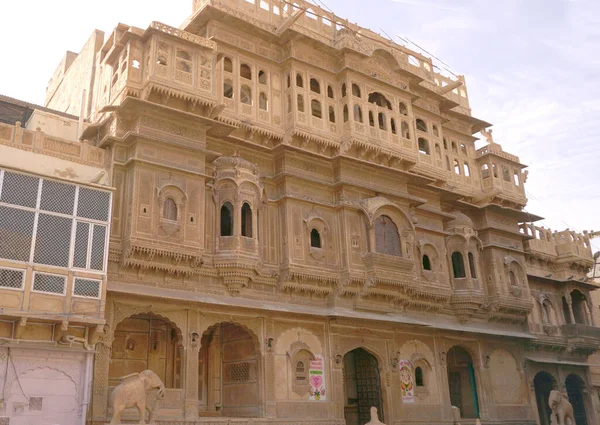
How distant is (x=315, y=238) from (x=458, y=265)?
7491 millimetres

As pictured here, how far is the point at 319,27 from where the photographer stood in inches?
950

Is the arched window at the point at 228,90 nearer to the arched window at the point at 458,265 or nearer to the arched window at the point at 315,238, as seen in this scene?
the arched window at the point at 315,238

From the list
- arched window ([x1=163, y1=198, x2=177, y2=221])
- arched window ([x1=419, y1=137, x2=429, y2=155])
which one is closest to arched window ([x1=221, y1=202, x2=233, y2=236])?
arched window ([x1=163, y1=198, x2=177, y2=221])

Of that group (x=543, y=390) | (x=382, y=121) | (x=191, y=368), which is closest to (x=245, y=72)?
(x=382, y=121)

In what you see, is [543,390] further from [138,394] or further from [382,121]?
[138,394]

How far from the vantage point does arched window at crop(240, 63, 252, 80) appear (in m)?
21.9

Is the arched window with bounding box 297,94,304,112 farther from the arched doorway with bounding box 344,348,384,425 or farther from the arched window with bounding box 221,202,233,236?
the arched doorway with bounding box 344,348,384,425

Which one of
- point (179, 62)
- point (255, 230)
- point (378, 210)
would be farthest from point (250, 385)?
point (179, 62)

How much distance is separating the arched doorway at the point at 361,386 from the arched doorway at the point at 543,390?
10421 mm

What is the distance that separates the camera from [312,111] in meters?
23.8

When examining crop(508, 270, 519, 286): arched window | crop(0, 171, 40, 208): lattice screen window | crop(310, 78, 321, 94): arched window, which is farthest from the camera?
crop(508, 270, 519, 286): arched window

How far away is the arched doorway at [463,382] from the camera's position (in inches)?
975

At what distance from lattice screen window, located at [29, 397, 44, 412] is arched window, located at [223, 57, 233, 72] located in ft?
40.4

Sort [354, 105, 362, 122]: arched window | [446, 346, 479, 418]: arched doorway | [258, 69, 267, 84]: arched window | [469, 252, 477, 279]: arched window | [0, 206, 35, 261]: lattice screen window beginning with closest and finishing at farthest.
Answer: [0, 206, 35, 261]: lattice screen window, [258, 69, 267, 84]: arched window, [354, 105, 362, 122]: arched window, [446, 346, 479, 418]: arched doorway, [469, 252, 477, 279]: arched window
